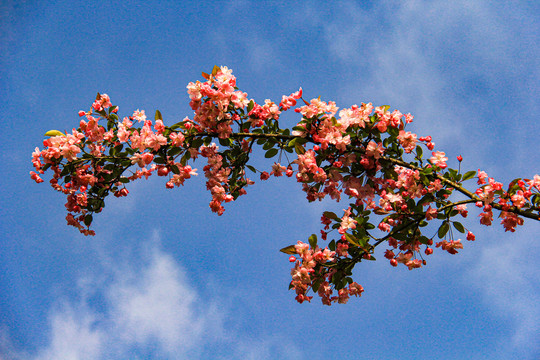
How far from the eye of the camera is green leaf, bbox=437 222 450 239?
15.6 ft

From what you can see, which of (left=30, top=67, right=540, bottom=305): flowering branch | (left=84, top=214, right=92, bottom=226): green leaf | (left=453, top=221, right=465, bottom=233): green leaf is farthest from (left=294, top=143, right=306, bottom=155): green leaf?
(left=84, top=214, right=92, bottom=226): green leaf

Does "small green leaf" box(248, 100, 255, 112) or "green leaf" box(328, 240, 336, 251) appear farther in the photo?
"small green leaf" box(248, 100, 255, 112)

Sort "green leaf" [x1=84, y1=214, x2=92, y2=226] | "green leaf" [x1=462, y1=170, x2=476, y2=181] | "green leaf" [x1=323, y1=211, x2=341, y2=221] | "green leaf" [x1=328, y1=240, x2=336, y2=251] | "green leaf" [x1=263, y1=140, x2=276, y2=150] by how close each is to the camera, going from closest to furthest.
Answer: "green leaf" [x1=462, y1=170, x2=476, y2=181] < "green leaf" [x1=328, y1=240, x2=336, y2=251] < "green leaf" [x1=323, y1=211, x2=341, y2=221] < "green leaf" [x1=263, y1=140, x2=276, y2=150] < "green leaf" [x1=84, y1=214, x2=92, y2=226]

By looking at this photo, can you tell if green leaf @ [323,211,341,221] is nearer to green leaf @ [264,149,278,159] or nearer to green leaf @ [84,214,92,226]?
green leaf @ [264,149,278,159]

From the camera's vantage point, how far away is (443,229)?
187 inches

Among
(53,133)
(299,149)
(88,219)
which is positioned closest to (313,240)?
(299,149)

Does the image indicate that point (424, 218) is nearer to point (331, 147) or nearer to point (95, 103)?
point (331, 147)

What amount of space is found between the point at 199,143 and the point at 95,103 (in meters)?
1.78

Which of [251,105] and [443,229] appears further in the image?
[251,105]

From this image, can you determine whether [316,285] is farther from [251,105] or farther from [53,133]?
[53,133]

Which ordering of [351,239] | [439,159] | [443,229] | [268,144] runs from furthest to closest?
[268,144], [443,229], [439,159], [351,239]

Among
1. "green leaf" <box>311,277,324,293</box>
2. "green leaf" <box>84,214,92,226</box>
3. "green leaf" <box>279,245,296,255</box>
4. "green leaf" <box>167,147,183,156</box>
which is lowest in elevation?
"green leaf" <box>311,277,324,293</box>

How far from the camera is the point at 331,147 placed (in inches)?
186

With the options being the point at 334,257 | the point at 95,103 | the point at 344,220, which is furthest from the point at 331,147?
the point at 95,103
